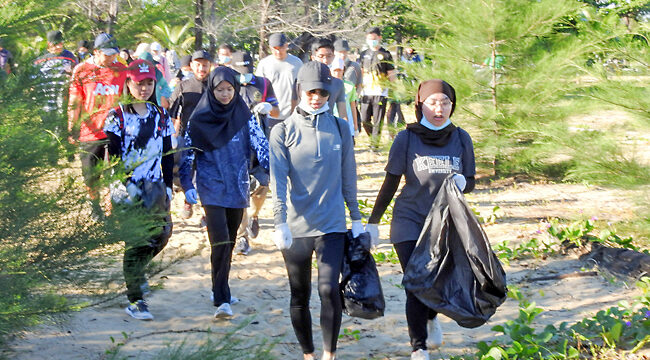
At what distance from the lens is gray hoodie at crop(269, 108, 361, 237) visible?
4480 mm

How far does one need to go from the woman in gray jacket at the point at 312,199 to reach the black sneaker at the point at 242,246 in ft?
9.50

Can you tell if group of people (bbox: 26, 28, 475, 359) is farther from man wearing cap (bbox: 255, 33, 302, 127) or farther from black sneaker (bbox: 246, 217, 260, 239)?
man wearing cap (bbox: 255, 33, 302, 127)

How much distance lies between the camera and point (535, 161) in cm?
1008

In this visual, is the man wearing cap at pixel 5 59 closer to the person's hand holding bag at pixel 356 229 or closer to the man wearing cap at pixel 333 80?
the person's hand holding bag at pixel 356 229

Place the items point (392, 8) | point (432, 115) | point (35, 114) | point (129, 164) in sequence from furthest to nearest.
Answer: point (392, 8) < point (432, 115) < point (129, 164) < point (35, 114)

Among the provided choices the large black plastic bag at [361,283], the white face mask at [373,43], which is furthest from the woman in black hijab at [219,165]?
the white face mask at [373,43]

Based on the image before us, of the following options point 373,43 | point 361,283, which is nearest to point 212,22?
point 373,43

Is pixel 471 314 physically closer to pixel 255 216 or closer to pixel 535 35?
pixel 255 216

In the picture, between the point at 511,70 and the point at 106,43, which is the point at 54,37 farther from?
the point at 511,70

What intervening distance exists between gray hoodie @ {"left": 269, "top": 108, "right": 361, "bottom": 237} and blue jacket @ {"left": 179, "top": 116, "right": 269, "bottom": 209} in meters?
1.08

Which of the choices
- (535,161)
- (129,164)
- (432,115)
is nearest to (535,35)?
(535,161)

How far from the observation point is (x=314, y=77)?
4488 millimetres

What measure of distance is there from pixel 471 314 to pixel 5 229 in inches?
103

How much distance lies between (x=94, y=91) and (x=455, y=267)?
2444 millimetres
